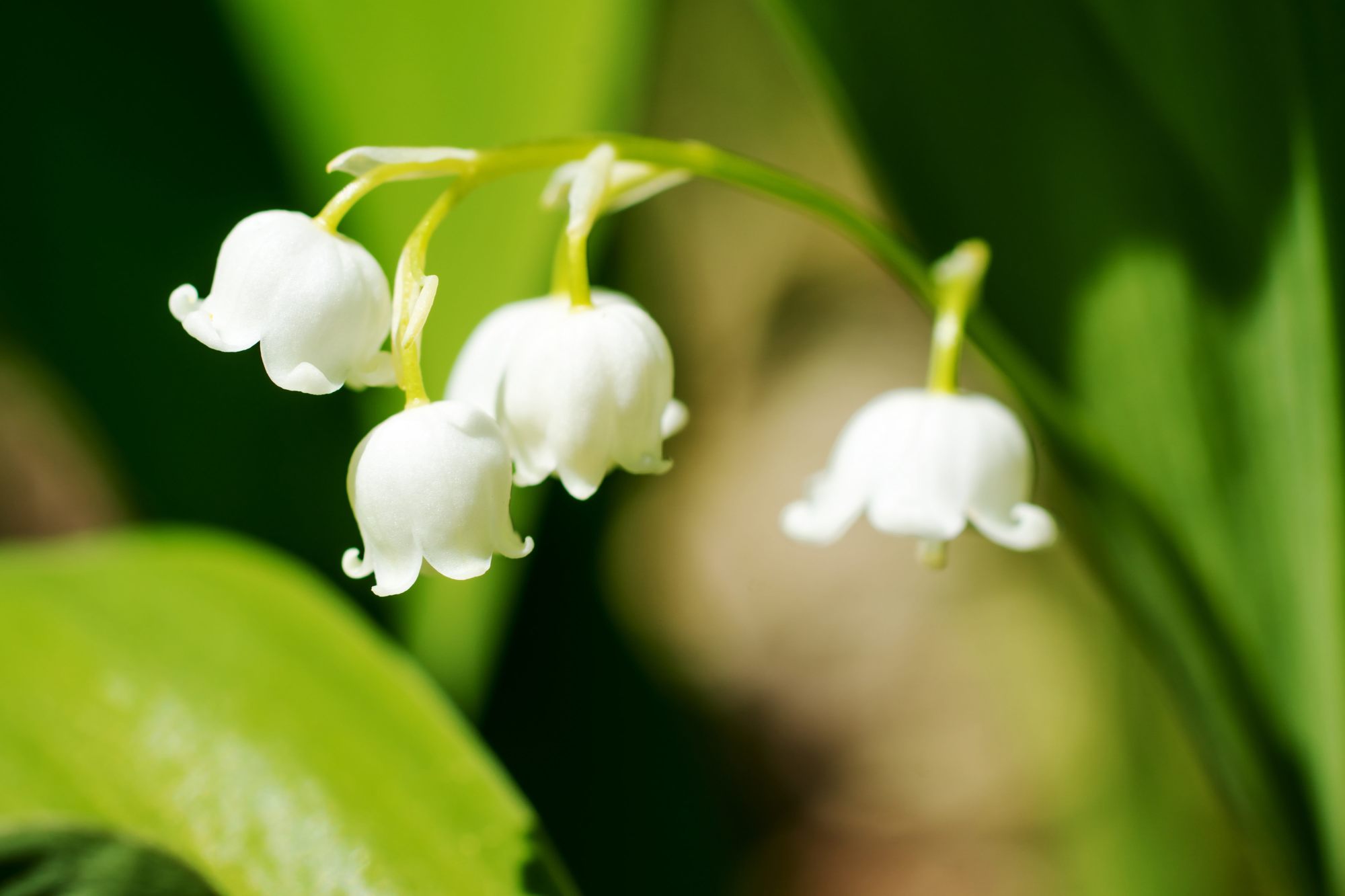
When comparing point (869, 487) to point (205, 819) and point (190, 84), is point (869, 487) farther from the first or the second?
point (190, 84)

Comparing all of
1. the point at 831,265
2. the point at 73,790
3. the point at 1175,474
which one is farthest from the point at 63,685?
the point at 831,265

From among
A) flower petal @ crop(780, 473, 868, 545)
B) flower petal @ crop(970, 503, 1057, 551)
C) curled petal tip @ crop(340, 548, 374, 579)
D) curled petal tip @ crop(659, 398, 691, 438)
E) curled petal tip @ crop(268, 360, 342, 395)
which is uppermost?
curled petal tip @ crop(268, 360, 342, 395)

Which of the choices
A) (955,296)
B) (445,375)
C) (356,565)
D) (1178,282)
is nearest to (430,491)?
(356,565)

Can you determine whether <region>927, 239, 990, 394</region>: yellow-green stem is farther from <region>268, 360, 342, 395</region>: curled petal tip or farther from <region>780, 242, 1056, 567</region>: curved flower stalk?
<region>268, 360, 342, 395</region>: curled petal tip

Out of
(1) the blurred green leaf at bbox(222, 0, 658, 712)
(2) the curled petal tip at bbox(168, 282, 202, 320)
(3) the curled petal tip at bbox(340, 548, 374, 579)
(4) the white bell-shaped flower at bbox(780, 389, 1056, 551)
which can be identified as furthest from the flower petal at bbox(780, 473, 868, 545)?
(1) the blurred green leaf at bbox(222, 0, 658, 712)

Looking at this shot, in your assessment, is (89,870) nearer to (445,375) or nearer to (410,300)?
(410,300)

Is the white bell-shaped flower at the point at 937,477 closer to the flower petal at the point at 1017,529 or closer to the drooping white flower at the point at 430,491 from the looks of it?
the flower petal at the point at 1017,529

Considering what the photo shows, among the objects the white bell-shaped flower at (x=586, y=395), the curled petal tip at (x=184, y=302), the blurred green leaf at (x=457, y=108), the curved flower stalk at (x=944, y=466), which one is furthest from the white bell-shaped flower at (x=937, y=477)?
the blurred green leaf at (x=457, y=108)
